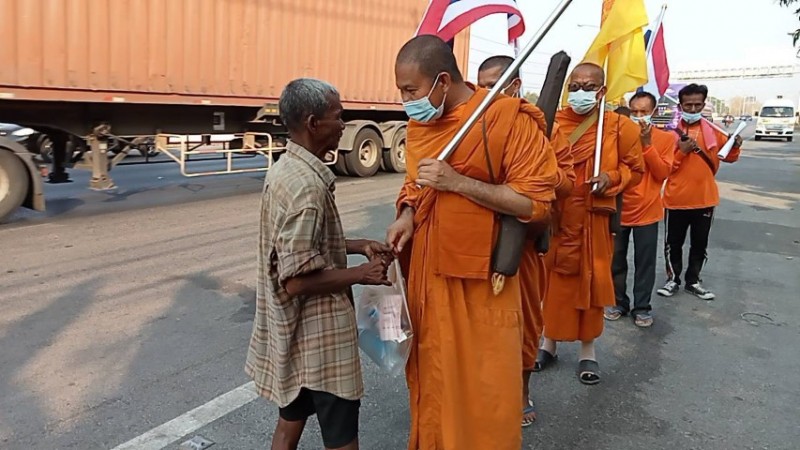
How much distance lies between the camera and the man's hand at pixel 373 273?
6.83 ft

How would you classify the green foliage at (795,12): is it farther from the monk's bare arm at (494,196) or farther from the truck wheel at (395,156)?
the monk's bare arm at (494,196)

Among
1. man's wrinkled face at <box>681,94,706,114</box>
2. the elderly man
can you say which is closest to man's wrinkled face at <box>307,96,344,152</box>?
the elderly man

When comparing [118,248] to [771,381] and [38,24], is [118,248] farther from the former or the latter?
[771,381]

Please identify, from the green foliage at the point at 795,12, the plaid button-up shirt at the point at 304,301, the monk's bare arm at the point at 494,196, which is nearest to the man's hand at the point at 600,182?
the monk's bare arm at the point at 494,196

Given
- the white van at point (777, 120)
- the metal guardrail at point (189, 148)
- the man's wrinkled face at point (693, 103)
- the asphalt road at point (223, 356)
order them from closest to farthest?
the asphalt road at point (223, 356)
the man's wrinkled face at point (693, 103)
the metal guardrail at point (189, 148)
the white van at point (777, 120)

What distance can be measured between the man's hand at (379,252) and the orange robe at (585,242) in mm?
1477

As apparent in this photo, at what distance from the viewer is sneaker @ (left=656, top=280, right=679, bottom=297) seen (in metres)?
5.39

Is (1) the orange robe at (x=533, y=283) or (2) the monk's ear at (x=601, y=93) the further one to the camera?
(2) the monk's ear at (x=601, y=93)

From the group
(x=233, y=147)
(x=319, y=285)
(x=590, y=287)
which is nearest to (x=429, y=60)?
(x=319, y=285)

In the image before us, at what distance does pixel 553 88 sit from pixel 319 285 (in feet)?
4.27

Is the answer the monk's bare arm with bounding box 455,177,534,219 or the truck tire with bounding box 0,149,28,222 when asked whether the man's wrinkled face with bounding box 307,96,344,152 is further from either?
the truck tire with bounding box 0,149,28,222

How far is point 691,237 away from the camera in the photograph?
545 cm

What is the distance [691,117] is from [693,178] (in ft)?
1.60

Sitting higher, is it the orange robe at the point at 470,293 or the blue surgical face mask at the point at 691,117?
the blue surgical face mask at the point at 691,117
